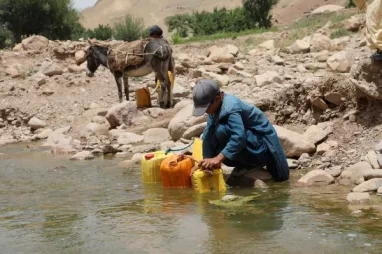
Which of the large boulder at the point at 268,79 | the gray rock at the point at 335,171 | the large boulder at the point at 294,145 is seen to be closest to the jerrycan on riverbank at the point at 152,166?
the large boulder at the point at 294,145

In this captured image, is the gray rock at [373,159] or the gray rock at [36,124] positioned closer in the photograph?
the gray rock at [373,159]

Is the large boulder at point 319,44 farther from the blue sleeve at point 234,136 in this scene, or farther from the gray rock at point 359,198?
the gray rock at point 359,198

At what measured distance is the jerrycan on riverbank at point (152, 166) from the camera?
649cm

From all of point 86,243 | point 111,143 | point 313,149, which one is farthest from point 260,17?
point 86,243

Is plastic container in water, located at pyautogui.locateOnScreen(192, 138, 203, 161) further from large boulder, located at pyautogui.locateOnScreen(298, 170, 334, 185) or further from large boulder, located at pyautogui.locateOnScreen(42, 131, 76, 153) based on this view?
large boulder, located at pyautogui.locateOnScreen(42, 131, 76, 153)

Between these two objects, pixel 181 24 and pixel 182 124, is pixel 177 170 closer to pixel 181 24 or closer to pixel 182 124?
pixel 182 124

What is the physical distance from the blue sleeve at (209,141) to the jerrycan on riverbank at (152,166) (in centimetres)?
72

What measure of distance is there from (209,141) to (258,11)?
1226 inches

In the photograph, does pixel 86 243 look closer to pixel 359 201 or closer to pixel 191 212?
pixel 191 212

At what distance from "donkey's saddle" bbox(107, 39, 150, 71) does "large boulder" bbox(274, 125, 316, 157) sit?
6223mm

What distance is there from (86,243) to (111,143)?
6137mm

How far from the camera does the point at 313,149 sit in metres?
7.05

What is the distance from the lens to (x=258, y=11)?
118 ft

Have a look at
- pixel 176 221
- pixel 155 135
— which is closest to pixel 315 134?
pixel 176 221
